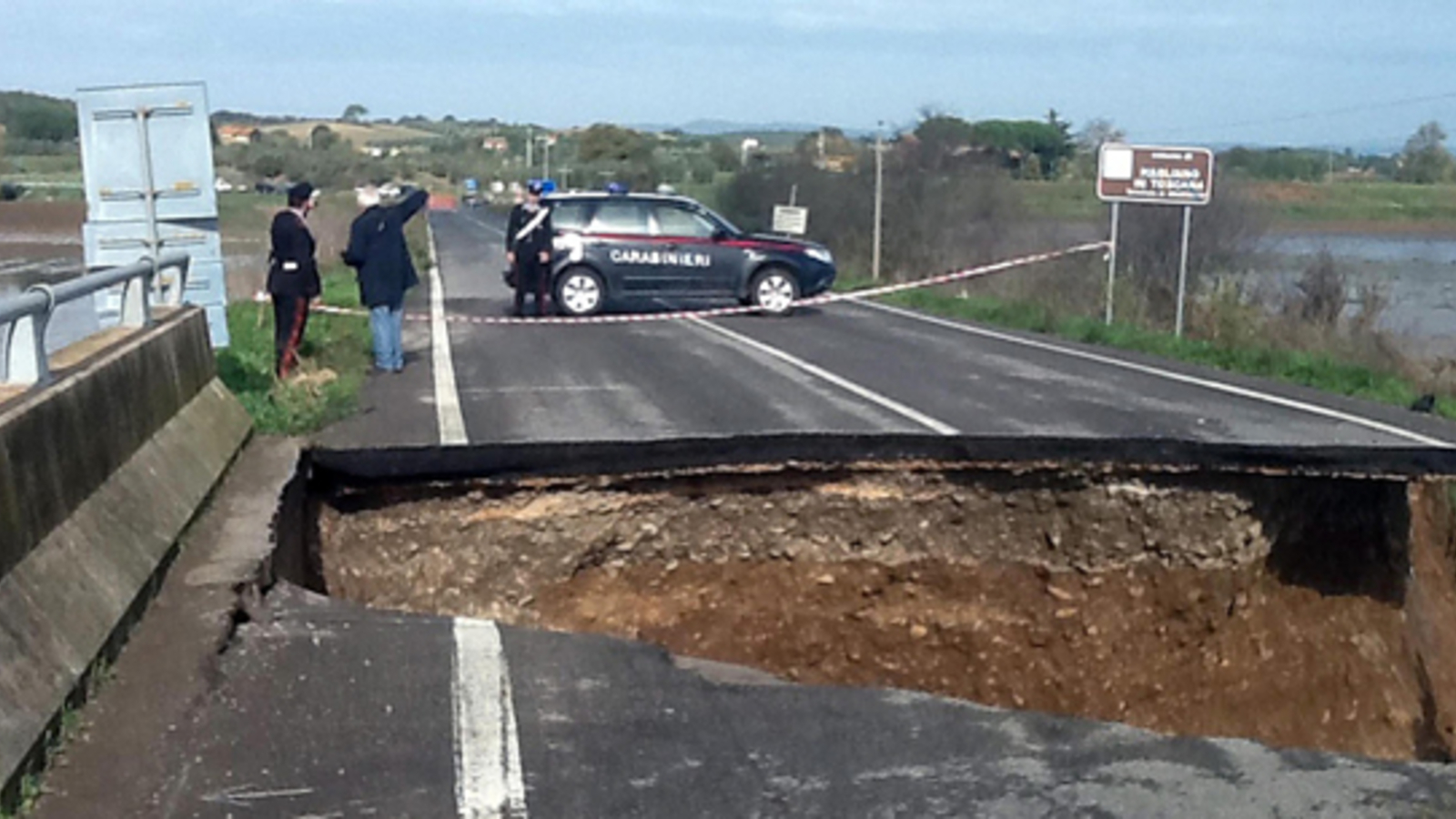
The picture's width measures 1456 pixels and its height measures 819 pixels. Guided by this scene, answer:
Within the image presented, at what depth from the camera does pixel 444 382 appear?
13.8 m

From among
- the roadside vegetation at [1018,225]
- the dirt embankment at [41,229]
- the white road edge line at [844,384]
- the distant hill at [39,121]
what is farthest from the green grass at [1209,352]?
the distant hill at [39,121]

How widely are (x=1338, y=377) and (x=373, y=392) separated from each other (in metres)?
9.04

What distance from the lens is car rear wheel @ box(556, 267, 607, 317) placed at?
74.1 ft

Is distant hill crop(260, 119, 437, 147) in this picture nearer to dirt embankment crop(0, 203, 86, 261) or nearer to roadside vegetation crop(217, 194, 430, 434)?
dirt embankment crop(0, 203, 86, 261)

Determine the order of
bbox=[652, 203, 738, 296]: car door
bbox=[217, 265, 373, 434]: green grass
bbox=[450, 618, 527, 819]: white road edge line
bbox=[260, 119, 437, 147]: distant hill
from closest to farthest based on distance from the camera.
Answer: bbox=[450, 618, 527, 819]: white road edge line < bbox=[217, 265, 373, 434]: green grass < bbox=[652, 203, 738, 296]: car door < bbox=[260, 119, 437, 147]: distant hill

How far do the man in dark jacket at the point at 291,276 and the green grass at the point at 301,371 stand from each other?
25 centimetres

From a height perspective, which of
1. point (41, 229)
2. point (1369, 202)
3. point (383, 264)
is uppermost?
point (383, 264)

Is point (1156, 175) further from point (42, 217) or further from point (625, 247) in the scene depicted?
point (42, 217)

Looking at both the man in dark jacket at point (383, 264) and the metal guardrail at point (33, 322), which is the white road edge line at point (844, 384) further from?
the metal guardrail at point (33, 322)

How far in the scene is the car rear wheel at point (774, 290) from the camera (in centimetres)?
2333

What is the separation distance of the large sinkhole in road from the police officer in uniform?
1227cm

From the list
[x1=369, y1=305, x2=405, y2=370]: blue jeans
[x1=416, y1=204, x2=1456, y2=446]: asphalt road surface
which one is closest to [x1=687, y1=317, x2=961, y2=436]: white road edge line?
[x1=416, y1=204, x2=1456, y2=446]: asphalt road surface

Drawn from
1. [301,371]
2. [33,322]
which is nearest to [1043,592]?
[33,322]

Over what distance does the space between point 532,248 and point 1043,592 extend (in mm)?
13093
